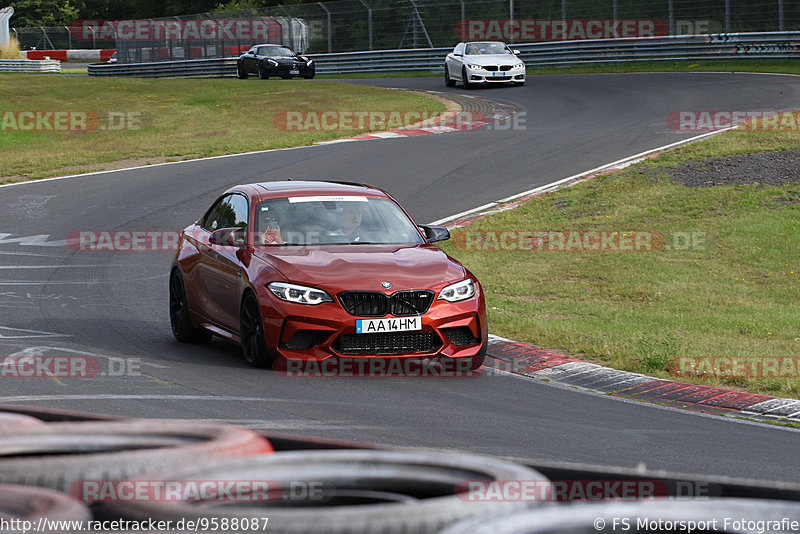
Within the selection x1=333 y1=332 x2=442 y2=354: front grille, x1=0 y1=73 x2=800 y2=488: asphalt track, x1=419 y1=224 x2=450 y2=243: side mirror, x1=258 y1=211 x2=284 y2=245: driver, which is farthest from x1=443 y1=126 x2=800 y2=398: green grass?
x1=258 y1=211 x2=284 y2=245: driver

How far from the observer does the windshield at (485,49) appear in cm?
3847

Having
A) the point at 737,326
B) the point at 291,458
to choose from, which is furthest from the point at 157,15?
the point at 291,458

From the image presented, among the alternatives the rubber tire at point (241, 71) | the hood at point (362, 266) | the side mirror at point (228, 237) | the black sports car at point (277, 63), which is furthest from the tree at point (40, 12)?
the hood at point (362, 266)

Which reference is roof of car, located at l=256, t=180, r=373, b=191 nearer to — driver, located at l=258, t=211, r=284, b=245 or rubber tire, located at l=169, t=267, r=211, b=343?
driver, located at l=258, t=211, r=284, b=245

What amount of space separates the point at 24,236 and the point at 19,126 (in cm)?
1703

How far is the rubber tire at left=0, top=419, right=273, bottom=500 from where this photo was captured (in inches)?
146

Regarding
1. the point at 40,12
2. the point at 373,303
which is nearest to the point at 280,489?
the point at 373,303

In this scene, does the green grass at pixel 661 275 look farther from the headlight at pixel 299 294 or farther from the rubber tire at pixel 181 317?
the rubber tire at pixel 181 317

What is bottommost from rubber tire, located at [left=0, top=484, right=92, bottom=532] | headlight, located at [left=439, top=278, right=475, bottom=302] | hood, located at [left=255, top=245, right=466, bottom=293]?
headlight, located at [left=439, top=278, right=475, bottom=302]

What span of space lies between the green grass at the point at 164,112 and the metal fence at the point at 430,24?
881 cm

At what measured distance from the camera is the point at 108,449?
4133 mm

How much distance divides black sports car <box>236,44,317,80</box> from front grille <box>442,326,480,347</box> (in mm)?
37692

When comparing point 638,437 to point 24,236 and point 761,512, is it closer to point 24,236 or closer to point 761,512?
point 761,512

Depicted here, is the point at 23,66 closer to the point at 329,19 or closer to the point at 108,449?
the point at 329,19
